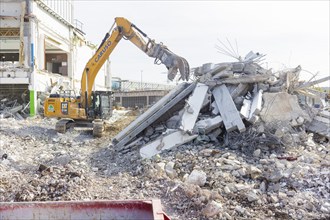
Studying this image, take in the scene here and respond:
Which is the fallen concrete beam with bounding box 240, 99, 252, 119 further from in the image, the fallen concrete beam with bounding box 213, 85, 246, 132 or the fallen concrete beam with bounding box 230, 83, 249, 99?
the fallen concrete beam with bounding box 230, 83, 249, 99

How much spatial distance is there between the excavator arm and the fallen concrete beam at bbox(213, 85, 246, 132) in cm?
165

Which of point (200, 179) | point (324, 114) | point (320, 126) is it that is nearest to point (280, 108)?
point (320, 126)

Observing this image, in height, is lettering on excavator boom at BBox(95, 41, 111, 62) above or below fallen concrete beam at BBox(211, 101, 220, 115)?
above

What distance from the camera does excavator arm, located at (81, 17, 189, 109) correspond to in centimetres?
994

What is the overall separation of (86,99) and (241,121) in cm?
628

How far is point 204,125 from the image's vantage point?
304 inches

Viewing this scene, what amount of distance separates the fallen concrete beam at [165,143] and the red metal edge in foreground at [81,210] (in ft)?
13.7

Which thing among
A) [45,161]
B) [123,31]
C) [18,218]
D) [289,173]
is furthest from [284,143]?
[123,31]

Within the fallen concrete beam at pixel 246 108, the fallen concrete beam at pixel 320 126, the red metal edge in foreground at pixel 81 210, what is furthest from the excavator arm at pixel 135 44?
the red metal edge in foreground at pixel 81 210

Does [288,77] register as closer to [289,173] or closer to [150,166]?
[289,173]

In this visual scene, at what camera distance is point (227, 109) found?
25.9ft

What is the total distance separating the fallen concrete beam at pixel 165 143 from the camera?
7.25 metres

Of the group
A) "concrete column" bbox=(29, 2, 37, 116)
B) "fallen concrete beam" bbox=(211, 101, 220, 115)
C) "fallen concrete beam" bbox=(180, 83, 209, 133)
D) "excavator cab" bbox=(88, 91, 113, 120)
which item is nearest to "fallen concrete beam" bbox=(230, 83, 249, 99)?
"fallen concrete beam" bbox=(211, 101, 220, 115)

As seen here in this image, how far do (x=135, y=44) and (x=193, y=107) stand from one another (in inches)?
157
